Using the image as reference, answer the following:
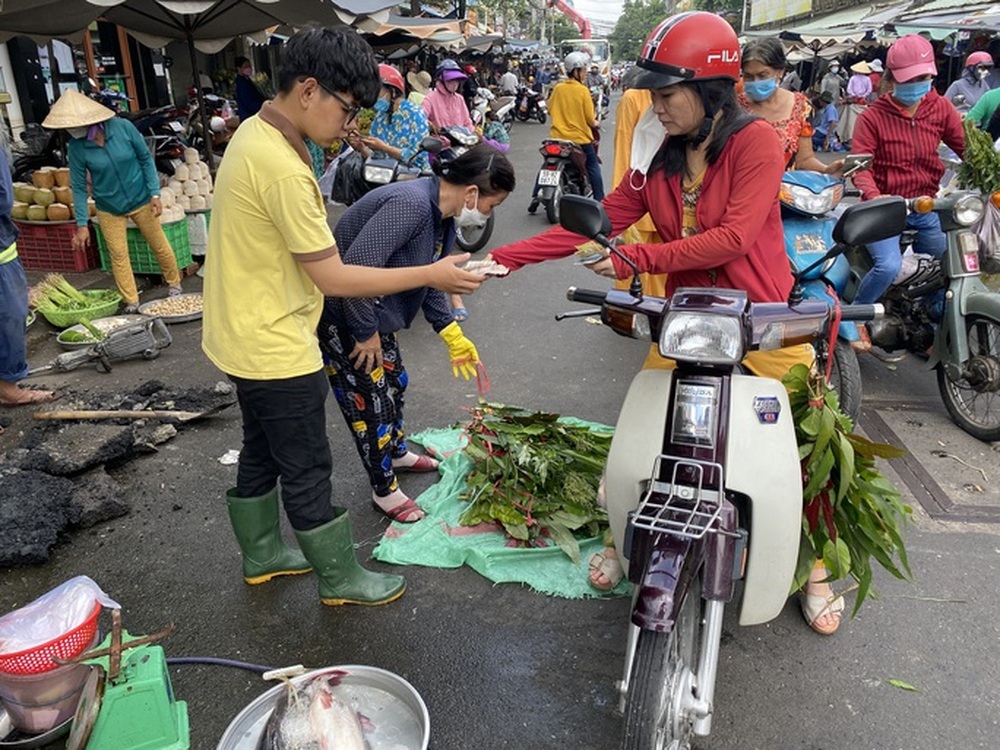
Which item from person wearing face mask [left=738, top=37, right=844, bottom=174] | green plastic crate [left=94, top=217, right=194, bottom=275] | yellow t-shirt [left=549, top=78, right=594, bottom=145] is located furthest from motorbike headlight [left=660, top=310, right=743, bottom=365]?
yellow t-shirt [left=549, top=78, right=594, bottom=145]

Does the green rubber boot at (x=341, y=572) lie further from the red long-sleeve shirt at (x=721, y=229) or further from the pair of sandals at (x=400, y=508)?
the red long-sleeve shirt at (x=721, y=229)

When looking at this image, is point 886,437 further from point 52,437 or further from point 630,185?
point 52,437

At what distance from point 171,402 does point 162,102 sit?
11479 millimetres

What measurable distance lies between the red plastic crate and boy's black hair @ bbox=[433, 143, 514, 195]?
5402mm

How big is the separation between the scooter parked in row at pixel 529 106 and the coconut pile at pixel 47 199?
65.2 feet

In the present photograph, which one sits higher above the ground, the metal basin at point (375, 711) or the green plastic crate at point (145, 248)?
the green plastic crate at point (145, 248)

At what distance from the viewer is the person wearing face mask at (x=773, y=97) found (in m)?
4.52

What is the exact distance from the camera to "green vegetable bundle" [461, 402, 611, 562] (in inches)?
129

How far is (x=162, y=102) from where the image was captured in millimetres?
13867

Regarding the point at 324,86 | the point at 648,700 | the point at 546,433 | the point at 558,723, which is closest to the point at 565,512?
the point at 546,433

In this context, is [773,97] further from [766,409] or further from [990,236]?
[766,409]

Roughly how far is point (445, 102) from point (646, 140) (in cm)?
698

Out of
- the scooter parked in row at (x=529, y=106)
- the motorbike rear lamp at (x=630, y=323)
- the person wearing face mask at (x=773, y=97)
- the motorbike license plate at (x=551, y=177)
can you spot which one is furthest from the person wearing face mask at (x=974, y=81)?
the scooter parked in row at (x=529, y=106)

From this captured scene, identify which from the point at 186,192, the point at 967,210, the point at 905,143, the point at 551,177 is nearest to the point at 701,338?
the point at 967,210
